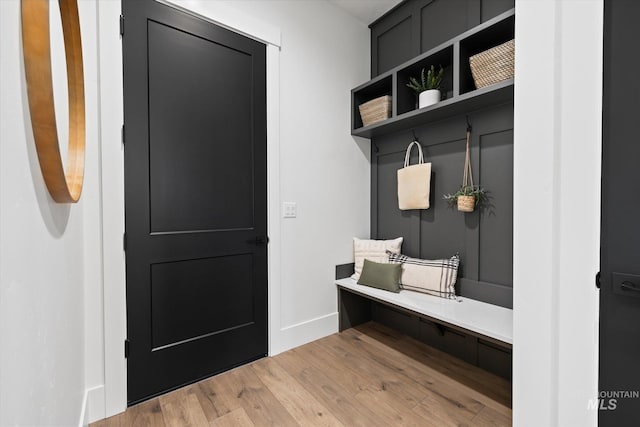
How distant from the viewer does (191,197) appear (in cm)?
184

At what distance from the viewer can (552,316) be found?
1151 millimetres

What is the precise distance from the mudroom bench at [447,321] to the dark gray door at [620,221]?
15.4 inches

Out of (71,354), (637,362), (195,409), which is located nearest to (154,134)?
(71,354)

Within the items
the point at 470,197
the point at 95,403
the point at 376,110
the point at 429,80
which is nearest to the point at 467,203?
the point at 470,197

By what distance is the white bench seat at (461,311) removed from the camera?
159 centimetres

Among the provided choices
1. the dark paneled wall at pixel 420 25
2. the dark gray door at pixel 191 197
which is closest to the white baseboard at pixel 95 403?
the dark gray door at pixel 191 197

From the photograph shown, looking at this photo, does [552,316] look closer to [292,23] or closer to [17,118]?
[17,118]

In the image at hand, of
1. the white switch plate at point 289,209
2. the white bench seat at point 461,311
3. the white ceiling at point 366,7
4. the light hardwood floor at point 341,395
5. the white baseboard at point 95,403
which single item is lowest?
the light hardwood floor at point 341,395

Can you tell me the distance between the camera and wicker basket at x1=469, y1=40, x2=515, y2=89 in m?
1.66

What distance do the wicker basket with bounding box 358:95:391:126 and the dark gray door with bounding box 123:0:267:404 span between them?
3.11 ft

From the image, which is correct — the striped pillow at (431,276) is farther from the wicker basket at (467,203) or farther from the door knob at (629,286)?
the door knob at (629,286)

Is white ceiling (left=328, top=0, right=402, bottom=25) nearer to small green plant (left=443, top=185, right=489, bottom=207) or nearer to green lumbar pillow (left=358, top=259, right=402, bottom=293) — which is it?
small green plant (left=443, top=185, right=489, bottom=207)

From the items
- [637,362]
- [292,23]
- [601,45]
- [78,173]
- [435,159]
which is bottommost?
[637,362]

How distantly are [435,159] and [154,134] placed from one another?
200 centimetres
